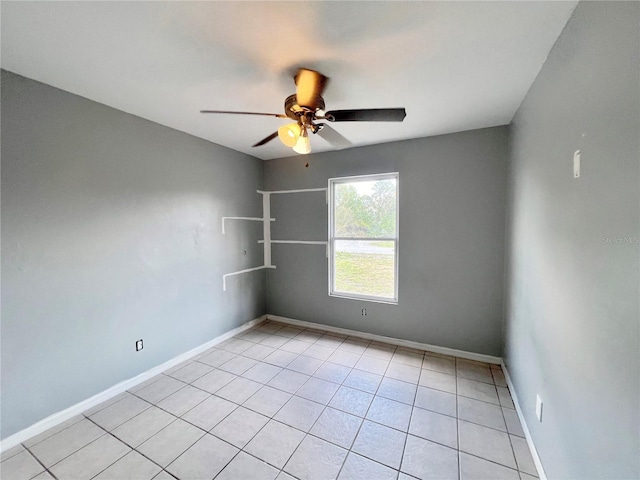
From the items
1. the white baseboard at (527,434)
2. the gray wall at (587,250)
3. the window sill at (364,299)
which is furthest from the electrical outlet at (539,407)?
the window sill at (364,299)

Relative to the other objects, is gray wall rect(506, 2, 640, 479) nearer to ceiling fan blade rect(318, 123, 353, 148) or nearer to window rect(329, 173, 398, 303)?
ceiling fan blade rect(318, 123, 353, 148)

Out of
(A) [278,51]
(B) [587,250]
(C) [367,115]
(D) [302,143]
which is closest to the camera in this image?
(B) [587,250]

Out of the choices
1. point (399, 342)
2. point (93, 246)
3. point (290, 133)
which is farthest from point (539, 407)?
point (93, 246)

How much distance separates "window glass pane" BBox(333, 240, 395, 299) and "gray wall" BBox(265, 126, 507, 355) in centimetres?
15

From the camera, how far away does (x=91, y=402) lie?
2.10 metres

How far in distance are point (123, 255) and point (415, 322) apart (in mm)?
3196

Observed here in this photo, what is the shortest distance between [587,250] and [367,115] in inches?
52.6

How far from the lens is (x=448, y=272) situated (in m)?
2.88

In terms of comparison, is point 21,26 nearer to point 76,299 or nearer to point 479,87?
point 76,299

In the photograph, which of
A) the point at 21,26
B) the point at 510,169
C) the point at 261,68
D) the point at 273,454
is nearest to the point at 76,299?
the point at 21,26

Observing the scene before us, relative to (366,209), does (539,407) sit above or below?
below

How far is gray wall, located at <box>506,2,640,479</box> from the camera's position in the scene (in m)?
0.81

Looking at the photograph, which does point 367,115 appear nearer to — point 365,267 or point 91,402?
point 365,267

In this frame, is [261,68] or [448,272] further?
[448,272]
